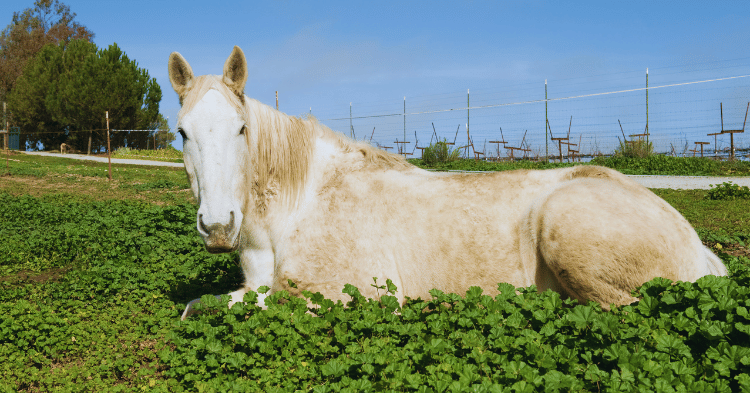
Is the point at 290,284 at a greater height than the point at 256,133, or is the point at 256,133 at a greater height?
the point at 256,133

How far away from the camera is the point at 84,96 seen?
117 feet

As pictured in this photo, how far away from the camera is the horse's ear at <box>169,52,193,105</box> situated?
3462mm

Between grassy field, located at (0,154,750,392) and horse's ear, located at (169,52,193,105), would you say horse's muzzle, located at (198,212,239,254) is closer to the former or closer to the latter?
grassy field, located at (0,154,750,392)

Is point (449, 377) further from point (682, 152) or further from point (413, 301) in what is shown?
point (682, 152)

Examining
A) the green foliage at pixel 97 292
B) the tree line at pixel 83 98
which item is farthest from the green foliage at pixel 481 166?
the tree line at pixel 83 98

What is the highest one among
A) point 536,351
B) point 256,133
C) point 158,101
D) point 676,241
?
point 158,101

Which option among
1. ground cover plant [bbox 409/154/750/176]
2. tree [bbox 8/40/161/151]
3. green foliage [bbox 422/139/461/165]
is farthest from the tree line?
ground cover plant [bbox 409/154/750/176]

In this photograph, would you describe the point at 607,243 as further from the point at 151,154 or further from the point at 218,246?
the point at 151,154

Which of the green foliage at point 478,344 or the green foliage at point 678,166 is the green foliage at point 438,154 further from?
the green foliage at point 478,344

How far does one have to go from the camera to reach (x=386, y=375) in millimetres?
2445

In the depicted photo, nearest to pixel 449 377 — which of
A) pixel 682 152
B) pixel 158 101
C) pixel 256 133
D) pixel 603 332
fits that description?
pixel 603 332

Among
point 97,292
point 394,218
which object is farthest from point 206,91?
point 97,292

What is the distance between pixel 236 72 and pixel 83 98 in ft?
128

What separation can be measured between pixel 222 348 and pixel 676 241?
118 inches
